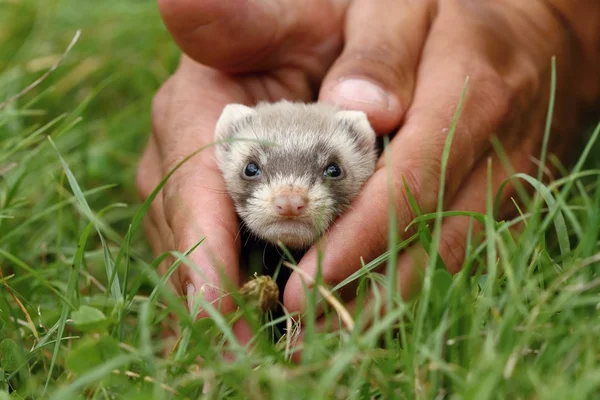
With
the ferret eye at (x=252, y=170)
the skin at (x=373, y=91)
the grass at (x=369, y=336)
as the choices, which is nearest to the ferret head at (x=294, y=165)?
the ferret eye at (x=252, y=170)

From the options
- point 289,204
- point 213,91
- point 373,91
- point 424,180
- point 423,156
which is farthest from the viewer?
point 213,91

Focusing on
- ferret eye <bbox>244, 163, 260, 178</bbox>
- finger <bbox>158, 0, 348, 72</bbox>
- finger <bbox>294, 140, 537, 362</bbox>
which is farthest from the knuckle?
finger <bbox>158, 0, 348, 72</bbox>

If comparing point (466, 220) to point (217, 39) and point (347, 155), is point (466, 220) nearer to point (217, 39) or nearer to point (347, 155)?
point (347, 155)

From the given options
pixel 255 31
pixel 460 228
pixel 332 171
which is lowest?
pixel 460 228

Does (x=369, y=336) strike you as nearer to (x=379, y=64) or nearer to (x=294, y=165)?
(x=294, y=165)

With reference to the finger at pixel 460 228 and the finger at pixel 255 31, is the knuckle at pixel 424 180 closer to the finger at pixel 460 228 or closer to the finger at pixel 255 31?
the finger at pixel 460 228

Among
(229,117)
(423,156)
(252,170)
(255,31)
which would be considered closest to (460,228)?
Answer: (423,156)
